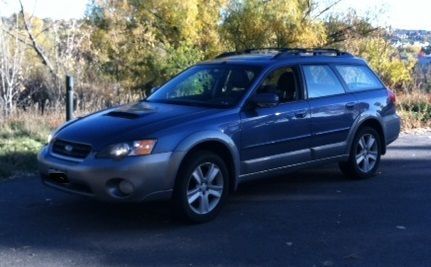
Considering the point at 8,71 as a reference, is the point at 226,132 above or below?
below

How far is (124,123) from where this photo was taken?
6.14 meters

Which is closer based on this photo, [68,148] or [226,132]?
[68,148]

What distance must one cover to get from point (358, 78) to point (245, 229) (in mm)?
3174

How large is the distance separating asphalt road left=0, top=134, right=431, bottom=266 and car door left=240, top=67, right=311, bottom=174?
0.52 m

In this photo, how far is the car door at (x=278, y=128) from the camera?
21.7 feet

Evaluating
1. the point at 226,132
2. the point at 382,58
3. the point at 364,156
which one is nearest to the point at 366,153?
the point at 364,156

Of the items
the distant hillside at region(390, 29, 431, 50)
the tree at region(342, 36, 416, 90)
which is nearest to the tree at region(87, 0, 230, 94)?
the tree at region(342, 36, 416, 90)

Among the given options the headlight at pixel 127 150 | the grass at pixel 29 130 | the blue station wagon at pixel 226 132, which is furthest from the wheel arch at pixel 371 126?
the grass at pixel 29 130

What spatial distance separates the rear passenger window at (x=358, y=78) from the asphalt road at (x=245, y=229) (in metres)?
1.23

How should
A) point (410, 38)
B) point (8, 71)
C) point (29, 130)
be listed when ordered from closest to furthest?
point (29, 130) → point (8, 71) → point (410, 38)

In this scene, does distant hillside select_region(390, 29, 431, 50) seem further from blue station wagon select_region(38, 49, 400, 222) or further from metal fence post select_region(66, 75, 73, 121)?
metal fence post select_region(66, 75, 73, 121)

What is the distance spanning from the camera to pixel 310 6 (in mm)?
20797

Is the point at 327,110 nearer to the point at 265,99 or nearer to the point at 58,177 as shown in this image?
the point at 265,99

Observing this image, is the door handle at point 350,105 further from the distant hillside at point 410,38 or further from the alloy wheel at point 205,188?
the distant hillside at point 410,38
